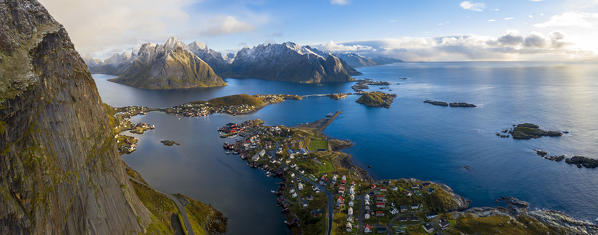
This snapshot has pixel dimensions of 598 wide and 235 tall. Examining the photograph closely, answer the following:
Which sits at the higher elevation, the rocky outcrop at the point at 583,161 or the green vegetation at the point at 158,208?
the green vegetation at the point at 158,208

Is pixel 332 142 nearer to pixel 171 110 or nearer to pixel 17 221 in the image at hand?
pixel 17 221

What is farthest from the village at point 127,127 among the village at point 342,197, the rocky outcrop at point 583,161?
the rocky outcrop at point 583,161

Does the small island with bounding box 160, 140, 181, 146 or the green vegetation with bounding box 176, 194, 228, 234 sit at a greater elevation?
the small island with bounding box 160, 140, 181, 146

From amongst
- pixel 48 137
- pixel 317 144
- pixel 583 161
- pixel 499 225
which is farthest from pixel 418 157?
pixel 48 137

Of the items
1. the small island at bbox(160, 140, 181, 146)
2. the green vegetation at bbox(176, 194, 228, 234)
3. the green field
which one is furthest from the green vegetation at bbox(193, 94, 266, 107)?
the green vegetation at bbox(176, 194, 228, 234)

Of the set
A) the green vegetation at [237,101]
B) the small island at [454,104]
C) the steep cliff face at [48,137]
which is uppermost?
the steep cliff face at [48,137]

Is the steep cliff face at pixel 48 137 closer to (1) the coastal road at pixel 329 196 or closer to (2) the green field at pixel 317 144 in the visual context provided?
(1) the coastal road at pixel 329 196

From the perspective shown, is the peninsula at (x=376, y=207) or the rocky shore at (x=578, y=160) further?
the rocky shore at (x=578, y=160)

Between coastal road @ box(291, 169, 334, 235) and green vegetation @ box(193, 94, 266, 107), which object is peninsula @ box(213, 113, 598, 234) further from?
green vegetation @ box(193, 94, 266, 107)
